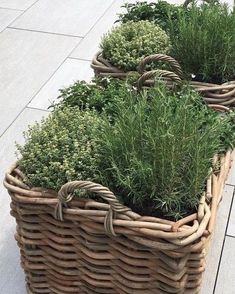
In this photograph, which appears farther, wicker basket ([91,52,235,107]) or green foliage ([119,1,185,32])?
green foliage ([119,1,185,32])

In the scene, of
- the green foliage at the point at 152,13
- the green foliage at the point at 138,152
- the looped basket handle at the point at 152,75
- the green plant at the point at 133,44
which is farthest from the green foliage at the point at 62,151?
the green foliage at the point at 152,13

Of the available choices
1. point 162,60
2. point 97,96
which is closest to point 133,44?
point 162,60

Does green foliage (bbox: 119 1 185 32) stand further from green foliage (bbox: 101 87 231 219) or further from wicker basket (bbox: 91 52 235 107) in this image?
green foliage (bbox: 101 87 231 219)

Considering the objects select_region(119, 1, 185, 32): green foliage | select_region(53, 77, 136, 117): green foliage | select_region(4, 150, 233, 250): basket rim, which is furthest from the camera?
select_region(119, 1, 185, 32): green foliage

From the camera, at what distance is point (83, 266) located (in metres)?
1.24

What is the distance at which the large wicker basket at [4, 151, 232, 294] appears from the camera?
107cm

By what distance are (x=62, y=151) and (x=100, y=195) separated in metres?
0.19

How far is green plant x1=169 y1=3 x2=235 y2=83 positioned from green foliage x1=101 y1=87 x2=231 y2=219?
0.42 metres

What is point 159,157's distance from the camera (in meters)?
1.12

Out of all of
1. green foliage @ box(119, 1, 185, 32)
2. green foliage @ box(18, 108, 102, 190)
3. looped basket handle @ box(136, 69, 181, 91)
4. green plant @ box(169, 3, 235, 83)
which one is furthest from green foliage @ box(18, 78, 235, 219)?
green foliage @ box(119, 1, 185, 32)

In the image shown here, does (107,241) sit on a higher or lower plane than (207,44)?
lower

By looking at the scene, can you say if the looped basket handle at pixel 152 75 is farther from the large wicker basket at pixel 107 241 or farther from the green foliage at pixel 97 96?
the large wicker basket at pixel 107 241

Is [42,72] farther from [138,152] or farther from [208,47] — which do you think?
[138,152]

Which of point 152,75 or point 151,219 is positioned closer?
point 151,219
